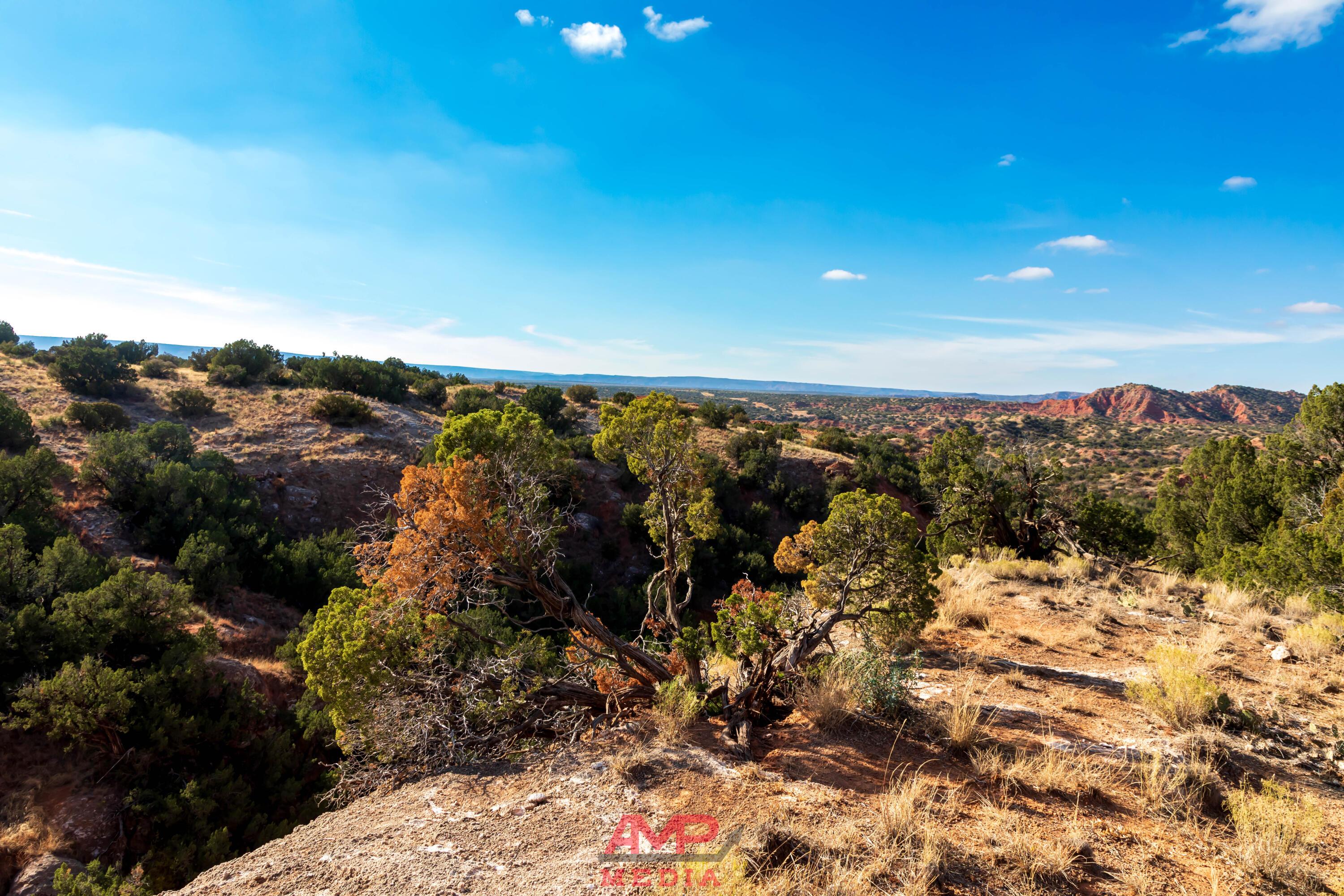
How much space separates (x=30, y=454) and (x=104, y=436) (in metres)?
2.83

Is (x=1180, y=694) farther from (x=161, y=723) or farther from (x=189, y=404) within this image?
(x=189, y=404)

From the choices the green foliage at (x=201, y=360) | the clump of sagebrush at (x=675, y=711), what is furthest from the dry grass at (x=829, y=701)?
the green foliage at (x=201, y=360)

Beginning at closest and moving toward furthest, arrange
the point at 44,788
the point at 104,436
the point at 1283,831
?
the point at 1283,831 → the point at 44,788 → the point at 104,436

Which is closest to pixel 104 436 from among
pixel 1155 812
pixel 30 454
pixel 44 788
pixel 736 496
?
pixel 30 454

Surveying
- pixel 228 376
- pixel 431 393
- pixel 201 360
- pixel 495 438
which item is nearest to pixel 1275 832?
pixel 495 438

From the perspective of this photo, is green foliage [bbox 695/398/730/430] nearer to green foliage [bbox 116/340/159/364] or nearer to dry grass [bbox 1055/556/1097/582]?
dry grass [bbox 1055/556/1097/582]

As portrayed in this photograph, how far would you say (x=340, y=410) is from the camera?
2345 centimetres

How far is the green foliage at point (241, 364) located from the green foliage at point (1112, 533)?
34.6 metres

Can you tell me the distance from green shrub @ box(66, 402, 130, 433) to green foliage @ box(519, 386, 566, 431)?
46.9 feet

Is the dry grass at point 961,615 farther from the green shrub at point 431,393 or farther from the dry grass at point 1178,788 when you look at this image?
the green shrub at point 431,393

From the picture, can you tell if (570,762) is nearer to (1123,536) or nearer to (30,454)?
(1123,536)

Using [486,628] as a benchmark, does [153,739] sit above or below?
below

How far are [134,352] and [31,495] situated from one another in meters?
21.1

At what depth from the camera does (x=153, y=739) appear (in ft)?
26.3
